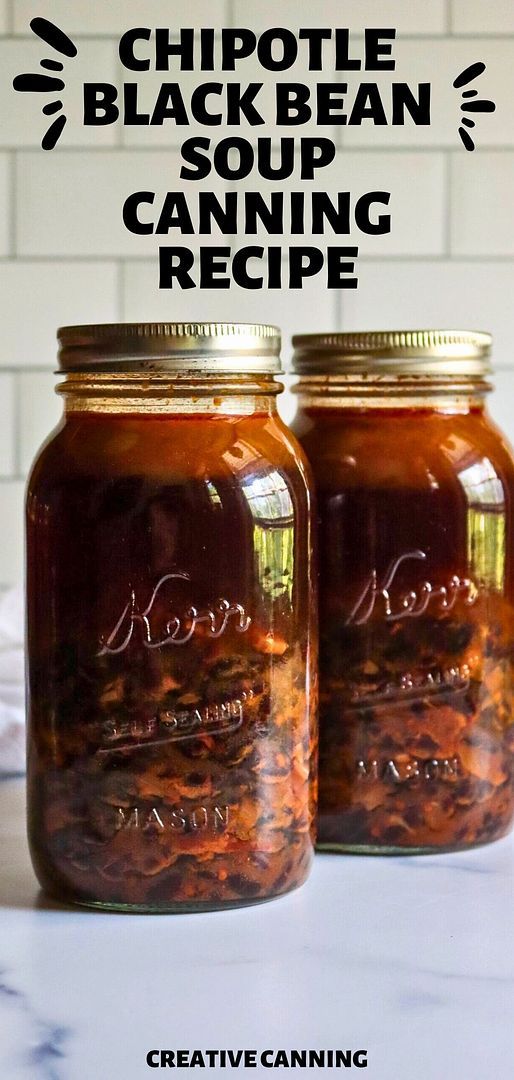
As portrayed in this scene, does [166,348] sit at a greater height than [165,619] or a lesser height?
greater

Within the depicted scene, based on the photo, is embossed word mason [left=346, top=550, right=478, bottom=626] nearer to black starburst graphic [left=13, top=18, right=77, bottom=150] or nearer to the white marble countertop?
the white marble countertop

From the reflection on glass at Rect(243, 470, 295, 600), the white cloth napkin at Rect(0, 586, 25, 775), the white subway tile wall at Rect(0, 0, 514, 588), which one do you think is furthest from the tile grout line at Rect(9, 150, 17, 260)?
the reflection on glass at Rect(243, 470, 295, 600)

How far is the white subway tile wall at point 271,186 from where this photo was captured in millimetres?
1285

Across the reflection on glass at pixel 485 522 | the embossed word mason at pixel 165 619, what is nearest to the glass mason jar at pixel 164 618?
the embossed word mason at pixel 165 619

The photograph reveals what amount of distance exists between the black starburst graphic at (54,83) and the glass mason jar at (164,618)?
711 millimetres

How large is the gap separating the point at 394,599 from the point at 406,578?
1 cm

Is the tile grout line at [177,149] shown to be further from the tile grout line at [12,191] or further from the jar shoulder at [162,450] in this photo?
the jar shoulder at [162,450]

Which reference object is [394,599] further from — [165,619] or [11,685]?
[11,685]

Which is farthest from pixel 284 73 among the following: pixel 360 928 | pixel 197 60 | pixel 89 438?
pixel 360 928

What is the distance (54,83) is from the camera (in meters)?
1.33

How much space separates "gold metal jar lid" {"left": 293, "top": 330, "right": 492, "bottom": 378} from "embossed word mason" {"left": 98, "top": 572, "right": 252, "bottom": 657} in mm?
172

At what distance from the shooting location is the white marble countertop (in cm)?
52

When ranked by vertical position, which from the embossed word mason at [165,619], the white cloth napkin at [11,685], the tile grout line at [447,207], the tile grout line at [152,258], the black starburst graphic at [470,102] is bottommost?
the white cloth napkin at [11,685]

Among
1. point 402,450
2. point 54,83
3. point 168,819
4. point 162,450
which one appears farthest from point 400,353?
point 54,83
